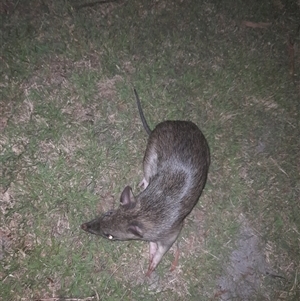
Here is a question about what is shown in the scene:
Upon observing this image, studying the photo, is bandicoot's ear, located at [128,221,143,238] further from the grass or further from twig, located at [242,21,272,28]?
twig, located at [242,21,272,28]

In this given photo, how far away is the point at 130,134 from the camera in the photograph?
542cm

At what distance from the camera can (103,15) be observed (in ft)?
19.0

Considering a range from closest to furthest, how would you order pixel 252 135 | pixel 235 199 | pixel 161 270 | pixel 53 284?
pixel 53 284, pixel 161 270, pixel 235 199, pixel 252 135

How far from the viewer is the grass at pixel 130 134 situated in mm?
4918

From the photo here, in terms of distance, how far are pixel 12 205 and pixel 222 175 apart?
3.21m

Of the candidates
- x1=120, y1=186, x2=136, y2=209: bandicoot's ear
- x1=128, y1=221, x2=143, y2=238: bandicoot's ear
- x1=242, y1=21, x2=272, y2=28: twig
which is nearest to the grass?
x1=242, y1=21, x2=272, y2=28: twig

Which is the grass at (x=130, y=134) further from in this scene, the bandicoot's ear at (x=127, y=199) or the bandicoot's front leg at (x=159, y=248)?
the bandicoot's ear at (x=127, y=199)

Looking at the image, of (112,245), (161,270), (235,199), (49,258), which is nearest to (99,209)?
(112,245)

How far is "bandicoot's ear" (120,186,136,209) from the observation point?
444 cm

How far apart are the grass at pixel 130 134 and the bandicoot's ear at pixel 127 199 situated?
2.32ft

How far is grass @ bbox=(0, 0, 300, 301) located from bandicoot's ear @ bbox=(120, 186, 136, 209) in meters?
0.71

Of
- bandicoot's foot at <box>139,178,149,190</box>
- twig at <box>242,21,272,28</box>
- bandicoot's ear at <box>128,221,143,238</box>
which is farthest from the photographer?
twig at <box>242,21,272,28</box>

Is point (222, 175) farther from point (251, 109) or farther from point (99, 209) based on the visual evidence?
point (99, 209)

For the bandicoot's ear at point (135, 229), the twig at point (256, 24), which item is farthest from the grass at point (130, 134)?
the bandicoot's ear at point (135, 229)
